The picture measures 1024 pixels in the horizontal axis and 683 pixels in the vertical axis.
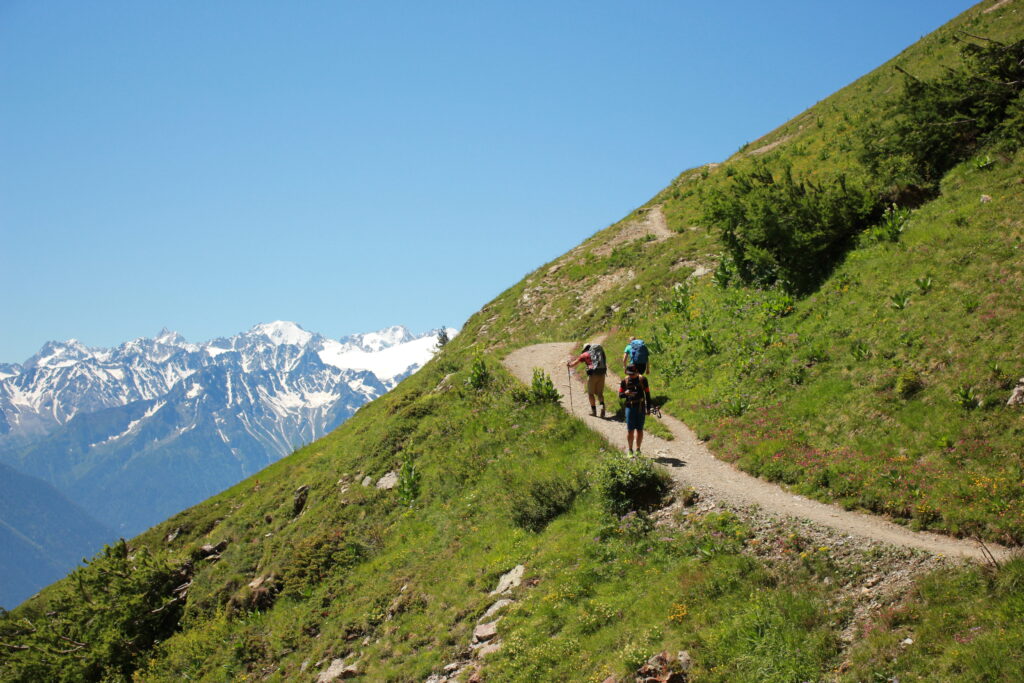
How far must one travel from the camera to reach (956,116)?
75.5 ft

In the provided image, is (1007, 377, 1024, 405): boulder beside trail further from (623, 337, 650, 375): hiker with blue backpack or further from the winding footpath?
(623, 337, 650, 375): hiker with blue backpack

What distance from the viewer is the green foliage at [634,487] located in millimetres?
15875

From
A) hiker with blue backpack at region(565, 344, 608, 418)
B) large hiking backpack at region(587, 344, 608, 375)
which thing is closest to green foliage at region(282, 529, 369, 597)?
hiker with blue backpack at region(565, 344, 608, 418)

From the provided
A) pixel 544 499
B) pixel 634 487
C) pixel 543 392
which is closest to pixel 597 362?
pixel 543 392

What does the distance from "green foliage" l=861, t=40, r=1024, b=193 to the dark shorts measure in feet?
51.9

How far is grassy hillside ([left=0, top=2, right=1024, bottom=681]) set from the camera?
10.4m

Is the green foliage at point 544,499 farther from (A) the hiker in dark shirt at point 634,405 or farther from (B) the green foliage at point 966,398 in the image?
(B) the green foliage at point 966,398

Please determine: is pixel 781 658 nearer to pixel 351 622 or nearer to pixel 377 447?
pixel 351 622

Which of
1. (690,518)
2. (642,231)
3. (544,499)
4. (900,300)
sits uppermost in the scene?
(642,231)

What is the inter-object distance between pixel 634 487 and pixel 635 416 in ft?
8.29

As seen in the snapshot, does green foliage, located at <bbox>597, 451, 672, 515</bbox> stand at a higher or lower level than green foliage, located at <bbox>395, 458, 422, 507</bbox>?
lower

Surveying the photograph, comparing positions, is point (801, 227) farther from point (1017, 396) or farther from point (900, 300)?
point (1017, 396)

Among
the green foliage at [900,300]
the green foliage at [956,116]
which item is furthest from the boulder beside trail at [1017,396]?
the green foliage at [956,116]

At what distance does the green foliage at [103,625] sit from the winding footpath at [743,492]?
822 inches
